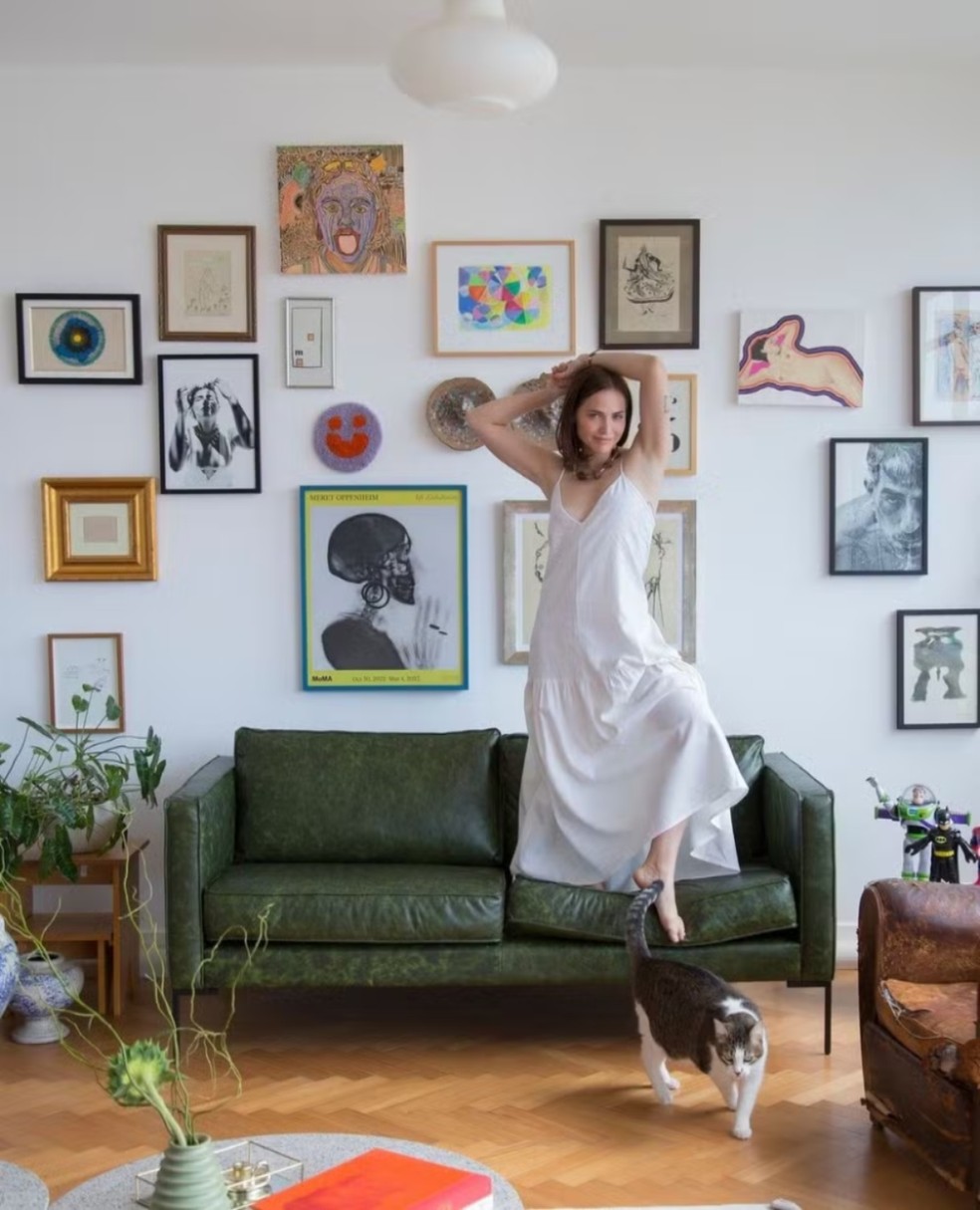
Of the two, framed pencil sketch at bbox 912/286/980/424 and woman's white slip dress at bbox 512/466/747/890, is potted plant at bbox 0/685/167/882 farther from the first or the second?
framed pencil sketch at bbox 912/286/980/424

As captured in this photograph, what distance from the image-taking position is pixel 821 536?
4746 millimetres

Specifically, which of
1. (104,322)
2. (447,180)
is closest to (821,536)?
(447,180)

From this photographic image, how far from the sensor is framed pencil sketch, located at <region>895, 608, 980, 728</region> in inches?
187

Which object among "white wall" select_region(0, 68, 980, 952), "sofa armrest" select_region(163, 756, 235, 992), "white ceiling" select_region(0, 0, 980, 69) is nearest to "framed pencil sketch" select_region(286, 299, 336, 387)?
"white wall" select_region(0, 68, 980, 952)

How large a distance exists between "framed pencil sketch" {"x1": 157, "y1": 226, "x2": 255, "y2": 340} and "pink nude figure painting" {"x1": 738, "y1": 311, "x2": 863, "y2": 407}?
5.17 ft

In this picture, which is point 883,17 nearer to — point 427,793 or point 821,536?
point 821,536

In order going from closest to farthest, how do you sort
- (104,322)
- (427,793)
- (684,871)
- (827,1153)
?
1. (827,1153)
2. (684,871)
3. (427,793)
4. (104,322)

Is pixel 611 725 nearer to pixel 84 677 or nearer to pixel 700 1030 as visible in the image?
pixel 700 1030

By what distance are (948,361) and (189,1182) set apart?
3582 mm

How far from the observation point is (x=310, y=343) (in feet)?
15.3

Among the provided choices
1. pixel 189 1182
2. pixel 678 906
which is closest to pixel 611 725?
pixel 678 906

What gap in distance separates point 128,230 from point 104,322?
0.30 m

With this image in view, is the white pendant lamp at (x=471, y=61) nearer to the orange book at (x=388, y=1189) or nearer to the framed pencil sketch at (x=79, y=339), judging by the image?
the orange book at (x=388, y=1189)

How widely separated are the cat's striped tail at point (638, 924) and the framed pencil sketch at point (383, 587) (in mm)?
1224
